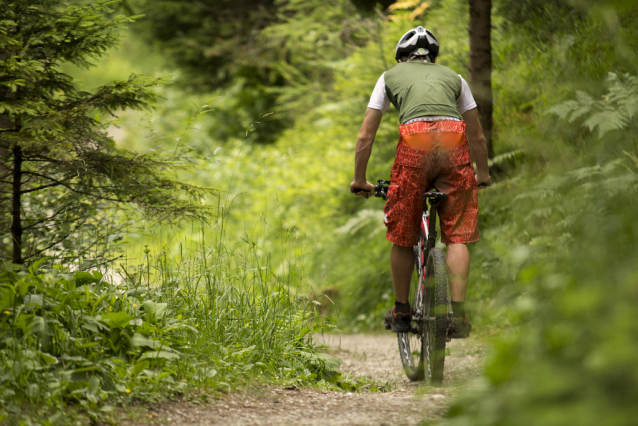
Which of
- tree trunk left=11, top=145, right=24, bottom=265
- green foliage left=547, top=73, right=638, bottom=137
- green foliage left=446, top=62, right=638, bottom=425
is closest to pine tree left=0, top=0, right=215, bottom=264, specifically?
tree trunk left=11, top=145, right=24, bottom=265

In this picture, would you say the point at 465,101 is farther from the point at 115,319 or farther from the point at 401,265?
the point at 115,319

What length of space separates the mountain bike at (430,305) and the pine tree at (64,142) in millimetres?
1316

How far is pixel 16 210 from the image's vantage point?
3.03m

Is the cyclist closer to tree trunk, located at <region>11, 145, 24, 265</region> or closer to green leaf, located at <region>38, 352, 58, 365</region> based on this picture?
green leaf, located at <region>38, 352, 58, 365</region>

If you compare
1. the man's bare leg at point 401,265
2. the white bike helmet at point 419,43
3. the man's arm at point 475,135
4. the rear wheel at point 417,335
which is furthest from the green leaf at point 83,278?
the man's arm at point 475,135

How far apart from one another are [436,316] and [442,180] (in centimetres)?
73

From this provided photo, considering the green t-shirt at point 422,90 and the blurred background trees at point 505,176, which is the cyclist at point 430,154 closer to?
the green t-shirt at point 422,90

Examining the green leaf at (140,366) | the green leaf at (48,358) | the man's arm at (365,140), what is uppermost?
the man's arm at (365,140)

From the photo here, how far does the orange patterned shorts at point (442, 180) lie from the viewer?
2.83 meters

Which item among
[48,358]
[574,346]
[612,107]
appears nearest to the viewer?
[574,346]

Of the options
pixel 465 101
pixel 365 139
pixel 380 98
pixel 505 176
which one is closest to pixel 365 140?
pixel 365 139

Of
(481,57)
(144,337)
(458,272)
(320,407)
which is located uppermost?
(481,57)

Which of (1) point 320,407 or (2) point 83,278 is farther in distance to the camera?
(2) point 83,278

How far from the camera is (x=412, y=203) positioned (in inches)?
116
